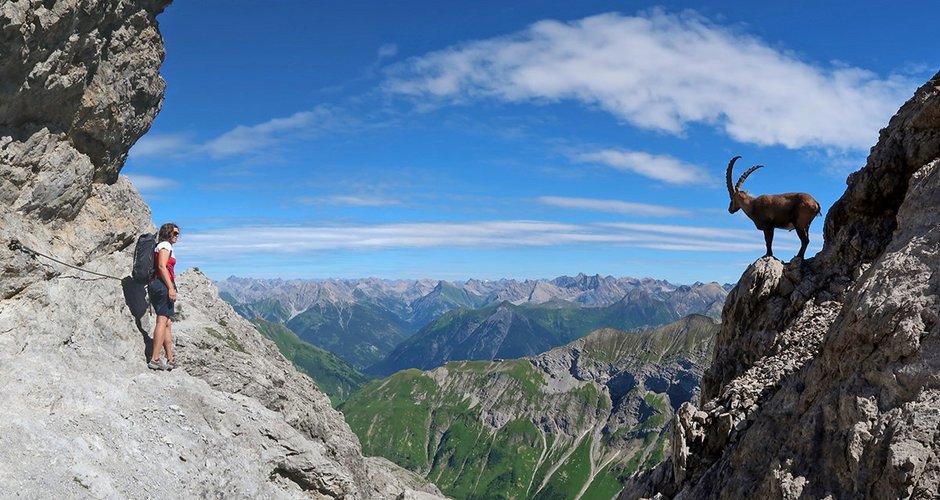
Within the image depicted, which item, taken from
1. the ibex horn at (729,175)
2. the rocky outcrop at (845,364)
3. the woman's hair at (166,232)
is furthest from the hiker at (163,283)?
Answer: the ibex horn at (729,175)

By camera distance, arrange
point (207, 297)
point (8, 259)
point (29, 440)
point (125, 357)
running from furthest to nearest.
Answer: point (207, 297) < point (125, 357) < point (8, 259) < point (29, 440)

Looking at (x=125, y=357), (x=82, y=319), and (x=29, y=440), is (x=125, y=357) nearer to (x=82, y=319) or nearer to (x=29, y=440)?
(x=82, y=319)

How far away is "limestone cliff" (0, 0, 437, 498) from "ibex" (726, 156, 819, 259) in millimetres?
25423

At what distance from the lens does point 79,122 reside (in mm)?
24875

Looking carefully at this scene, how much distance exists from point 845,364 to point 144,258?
25.6 meters

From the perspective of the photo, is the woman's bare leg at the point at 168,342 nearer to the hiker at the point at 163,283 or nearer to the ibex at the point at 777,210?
the hiker at the point at 163,283

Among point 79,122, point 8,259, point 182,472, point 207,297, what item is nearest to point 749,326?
point 182,472

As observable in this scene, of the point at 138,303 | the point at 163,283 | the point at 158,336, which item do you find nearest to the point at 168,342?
the point at 158,336

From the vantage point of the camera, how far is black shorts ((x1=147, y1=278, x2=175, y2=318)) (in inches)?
952

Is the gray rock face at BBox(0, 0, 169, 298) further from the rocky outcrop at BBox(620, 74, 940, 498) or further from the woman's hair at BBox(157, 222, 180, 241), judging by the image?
the rocky outcrop at BBox(620, 74, 940, 498)

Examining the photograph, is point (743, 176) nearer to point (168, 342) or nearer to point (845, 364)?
point (845, 364)

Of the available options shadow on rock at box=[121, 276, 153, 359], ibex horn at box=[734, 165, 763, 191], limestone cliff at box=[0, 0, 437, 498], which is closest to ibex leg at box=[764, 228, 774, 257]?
ibex horn at box=[734, 165, 763, 191]

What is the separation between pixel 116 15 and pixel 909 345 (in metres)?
31.1

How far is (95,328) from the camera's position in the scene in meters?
23.4
